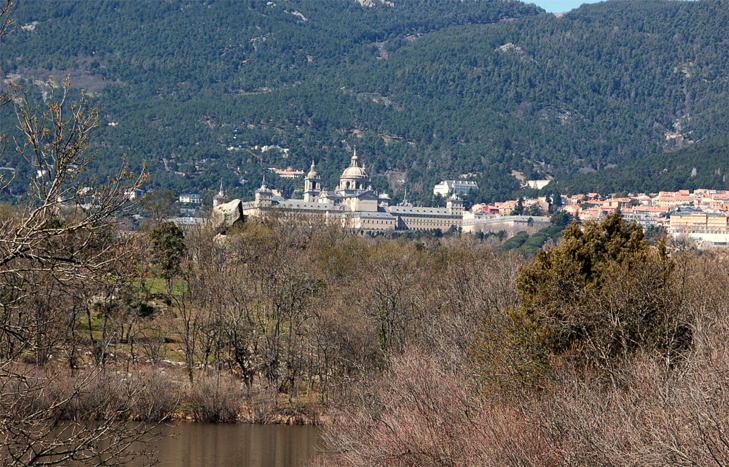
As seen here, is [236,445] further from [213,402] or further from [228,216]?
[228,216]

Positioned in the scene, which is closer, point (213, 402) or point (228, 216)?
point (213, 402)

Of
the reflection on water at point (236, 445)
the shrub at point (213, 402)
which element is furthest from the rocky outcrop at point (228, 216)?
the reflection on water at point (236, 445)

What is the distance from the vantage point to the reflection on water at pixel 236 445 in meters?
35.9

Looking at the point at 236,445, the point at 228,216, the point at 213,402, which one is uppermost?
the point at 228,216

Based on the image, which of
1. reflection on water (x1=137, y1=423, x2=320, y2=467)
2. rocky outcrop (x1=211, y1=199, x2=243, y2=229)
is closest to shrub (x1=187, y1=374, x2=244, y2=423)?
reflection on water (x1=137, y1=423, x2=320, y2=467)

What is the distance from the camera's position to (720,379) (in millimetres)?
18016

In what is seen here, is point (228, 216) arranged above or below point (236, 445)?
above

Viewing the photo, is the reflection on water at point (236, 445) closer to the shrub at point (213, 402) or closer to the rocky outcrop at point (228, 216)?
the shrub at point (213, 402)

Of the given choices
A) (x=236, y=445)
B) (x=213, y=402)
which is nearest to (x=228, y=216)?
(x=213, y=402)

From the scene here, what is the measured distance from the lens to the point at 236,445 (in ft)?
126

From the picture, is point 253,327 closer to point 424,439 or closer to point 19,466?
point 424,439

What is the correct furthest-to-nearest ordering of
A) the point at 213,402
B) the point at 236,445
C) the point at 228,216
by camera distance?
the point at 228,216
the point at 213,402
the point at 236,445

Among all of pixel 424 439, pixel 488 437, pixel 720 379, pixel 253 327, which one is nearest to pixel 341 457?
pixel 424 439

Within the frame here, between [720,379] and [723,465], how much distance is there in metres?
2.78
